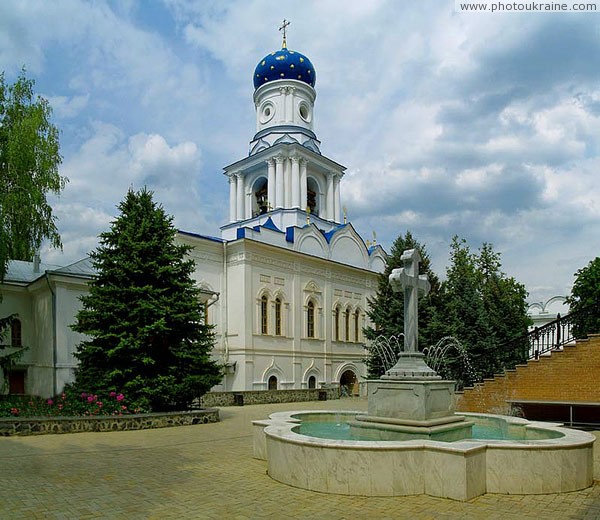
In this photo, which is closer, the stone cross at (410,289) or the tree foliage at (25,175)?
the stone cross at (410,289)

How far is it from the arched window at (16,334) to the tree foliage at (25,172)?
6.28 metres

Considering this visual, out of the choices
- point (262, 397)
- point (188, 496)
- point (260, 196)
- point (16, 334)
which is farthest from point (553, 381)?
point (260, 196)

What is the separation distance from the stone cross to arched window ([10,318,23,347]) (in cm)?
2002

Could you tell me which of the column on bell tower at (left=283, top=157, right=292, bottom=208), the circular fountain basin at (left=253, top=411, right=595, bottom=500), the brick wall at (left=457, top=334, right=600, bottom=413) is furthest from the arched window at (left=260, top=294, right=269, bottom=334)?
the circular fountain basin at (left=253, top=411, right=595, bottom=500)

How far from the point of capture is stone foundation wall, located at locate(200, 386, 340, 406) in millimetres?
21234

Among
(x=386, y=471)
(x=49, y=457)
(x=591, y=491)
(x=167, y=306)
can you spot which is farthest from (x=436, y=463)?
(x=167, y=306)

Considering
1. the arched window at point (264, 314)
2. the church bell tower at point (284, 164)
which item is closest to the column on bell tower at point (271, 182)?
the church bell tower at point (284, 164)

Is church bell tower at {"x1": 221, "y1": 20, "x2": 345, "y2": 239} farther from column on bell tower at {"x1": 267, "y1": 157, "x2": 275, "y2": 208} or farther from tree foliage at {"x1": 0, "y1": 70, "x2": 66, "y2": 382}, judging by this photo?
tree foliage at {"x1": 0, "y1": 70, "x2": 66, "y2": 382}

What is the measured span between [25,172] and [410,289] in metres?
14.3

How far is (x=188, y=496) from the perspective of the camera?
6590 mm

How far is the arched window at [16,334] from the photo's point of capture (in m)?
22.9

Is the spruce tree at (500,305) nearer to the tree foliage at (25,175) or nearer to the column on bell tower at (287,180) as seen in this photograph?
the column on bell tower at (287,180)

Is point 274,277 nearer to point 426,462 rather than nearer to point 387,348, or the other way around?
point 387,348

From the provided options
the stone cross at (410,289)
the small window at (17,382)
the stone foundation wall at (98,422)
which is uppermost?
the stone cross at (410,289)
